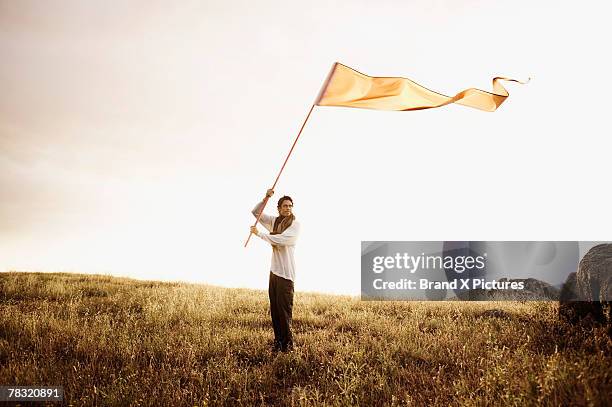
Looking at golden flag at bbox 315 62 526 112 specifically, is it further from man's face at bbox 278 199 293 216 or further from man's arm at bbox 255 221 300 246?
man's arm at bbox 255 221 300 246

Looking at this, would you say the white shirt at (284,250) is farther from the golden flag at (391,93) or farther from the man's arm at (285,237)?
the golden flag at (391,93)

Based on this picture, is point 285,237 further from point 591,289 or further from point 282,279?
point 591,289

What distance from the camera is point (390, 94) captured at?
6848mm

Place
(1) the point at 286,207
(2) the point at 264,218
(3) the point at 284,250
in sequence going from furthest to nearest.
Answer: (2) the point at 264,218 → (1) the point at 286,207 → (3) the point at 284,250

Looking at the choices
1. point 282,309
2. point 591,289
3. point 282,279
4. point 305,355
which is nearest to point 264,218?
point 282,279

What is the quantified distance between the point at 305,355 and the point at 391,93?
4515 mm

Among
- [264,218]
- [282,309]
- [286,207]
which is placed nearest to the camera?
[282,309]

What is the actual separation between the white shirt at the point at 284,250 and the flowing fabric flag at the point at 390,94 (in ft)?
4.87

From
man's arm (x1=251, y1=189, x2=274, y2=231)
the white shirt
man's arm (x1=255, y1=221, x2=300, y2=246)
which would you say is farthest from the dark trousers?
man's arm (x1=251, y1=189, x2=274, y2=231)

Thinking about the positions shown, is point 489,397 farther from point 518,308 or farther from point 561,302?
point 518,308

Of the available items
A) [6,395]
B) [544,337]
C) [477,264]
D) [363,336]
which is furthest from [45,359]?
[477,264]

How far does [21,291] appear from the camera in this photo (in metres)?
12.1

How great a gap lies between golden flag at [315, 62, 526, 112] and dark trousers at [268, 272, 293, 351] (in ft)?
10.3

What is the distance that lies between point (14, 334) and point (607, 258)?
1077cm
